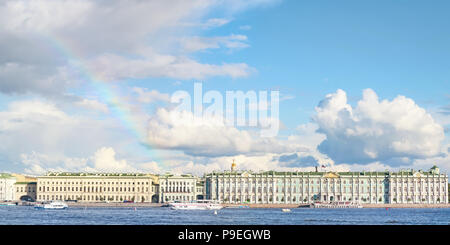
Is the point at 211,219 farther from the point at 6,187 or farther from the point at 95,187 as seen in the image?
the point at 6,187

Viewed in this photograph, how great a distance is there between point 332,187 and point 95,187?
59.3 metres

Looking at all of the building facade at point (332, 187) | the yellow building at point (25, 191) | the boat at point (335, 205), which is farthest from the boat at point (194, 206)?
the yellow building at point (25, 191)

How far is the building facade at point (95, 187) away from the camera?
16388 centimetres

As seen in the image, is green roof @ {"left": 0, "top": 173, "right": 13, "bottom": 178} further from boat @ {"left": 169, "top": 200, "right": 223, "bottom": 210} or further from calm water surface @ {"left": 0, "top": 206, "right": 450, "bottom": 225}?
calm water surface @ {"left": 0, "top": 206, "right": 450, "bottom": 225}

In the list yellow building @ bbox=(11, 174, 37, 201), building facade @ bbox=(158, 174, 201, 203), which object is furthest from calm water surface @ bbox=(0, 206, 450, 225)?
yellow building @ bbox=(11, 174, 37, 201)

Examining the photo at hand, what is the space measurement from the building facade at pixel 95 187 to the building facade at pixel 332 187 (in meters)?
18.6

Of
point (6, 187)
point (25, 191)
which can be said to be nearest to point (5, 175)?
point (6, 187)

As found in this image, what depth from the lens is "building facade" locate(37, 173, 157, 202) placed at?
164m

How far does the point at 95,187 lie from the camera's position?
165 meters

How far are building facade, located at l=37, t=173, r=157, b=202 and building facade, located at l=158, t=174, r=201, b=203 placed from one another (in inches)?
137
